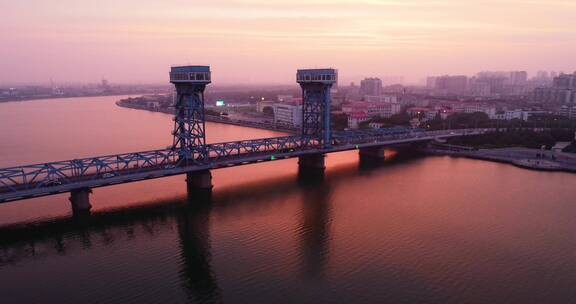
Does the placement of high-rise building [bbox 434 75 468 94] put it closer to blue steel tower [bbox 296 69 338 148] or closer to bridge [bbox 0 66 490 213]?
bridge [bbox 0 66 490 213]

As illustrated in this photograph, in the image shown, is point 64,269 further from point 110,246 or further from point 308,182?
point 308,182

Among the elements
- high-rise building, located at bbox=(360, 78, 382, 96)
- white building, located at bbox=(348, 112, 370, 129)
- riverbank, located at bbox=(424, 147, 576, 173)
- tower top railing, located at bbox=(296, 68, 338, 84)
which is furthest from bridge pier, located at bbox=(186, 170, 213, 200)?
high-rise building, located at bbox=(360, 78, 382, 96)

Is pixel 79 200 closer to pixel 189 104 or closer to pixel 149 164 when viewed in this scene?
pixel 149 164

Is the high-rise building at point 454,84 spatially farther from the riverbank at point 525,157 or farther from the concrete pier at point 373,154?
the concrete pier at point 373,154

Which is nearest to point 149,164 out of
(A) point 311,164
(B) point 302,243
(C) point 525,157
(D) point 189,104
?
(D) point 189,104

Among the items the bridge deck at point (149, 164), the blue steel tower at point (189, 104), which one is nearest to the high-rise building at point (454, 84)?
the bridge deck at point (149, 164)

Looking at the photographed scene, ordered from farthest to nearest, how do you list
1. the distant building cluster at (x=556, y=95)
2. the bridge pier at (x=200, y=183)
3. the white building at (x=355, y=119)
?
1. the distant building cluster at (x=556, y=95)
2. the white building at (x=355, y=119)
3. the bridge pier at (x=200, y=183)

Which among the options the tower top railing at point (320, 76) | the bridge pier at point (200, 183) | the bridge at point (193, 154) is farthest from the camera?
the tower top railing at point (320, 76)

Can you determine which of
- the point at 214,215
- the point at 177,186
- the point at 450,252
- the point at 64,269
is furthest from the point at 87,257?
the point at 450,252
